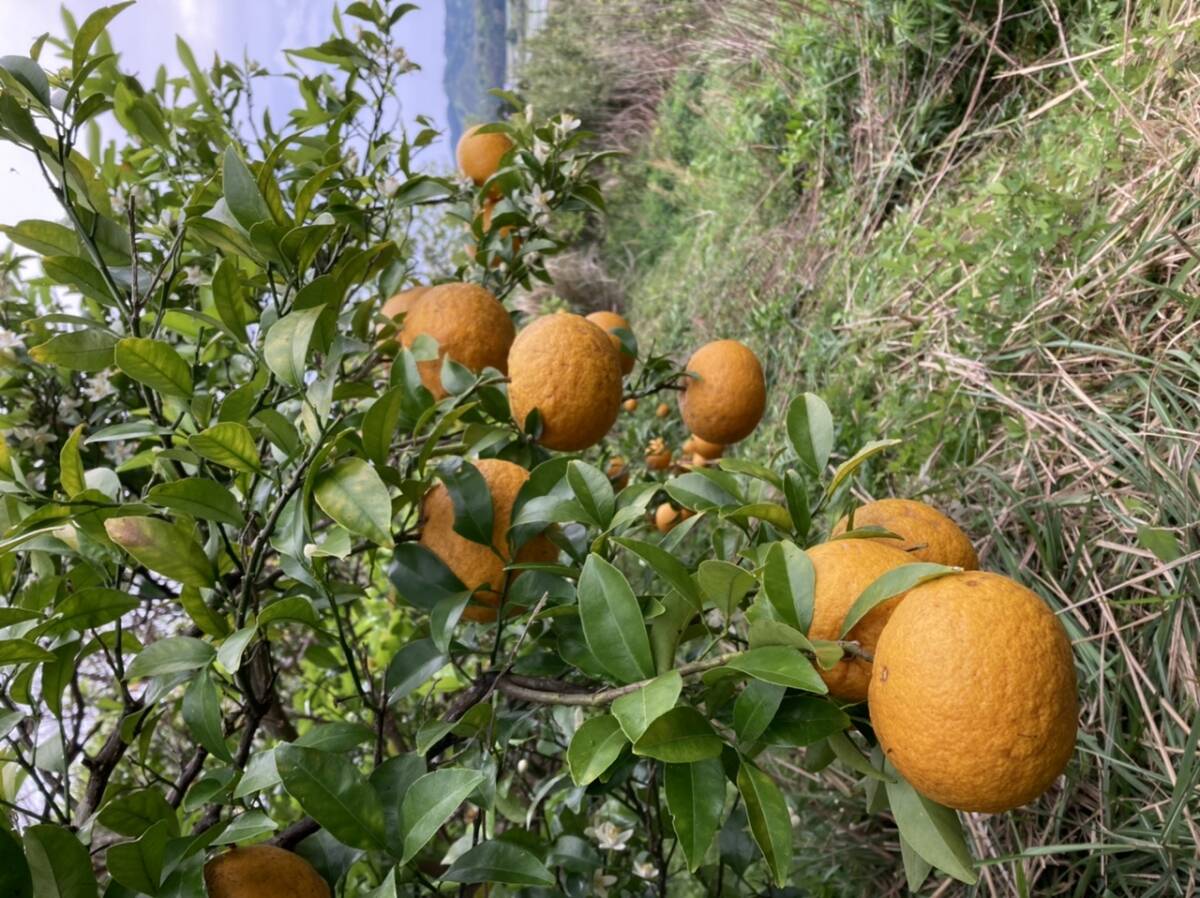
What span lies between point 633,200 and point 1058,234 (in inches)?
144

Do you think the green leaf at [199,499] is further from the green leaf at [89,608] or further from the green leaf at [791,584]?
the green leaf at [791,584]

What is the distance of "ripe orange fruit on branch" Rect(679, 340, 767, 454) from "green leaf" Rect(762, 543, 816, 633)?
0.51m

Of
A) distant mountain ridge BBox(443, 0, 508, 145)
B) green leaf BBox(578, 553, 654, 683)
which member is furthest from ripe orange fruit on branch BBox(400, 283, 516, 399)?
distant mountain ridge BBox(443, 0, 508, 145)

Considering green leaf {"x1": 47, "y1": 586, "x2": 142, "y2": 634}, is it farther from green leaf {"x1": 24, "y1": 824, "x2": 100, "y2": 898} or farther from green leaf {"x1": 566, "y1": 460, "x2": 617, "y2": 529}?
green leaf {"x1": 566, "y1": 460, "x2": 617, "y2": 529}

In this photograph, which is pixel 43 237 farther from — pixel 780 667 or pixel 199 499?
pixel 780 667

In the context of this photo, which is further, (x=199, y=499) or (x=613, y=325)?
(x=613, y=325)

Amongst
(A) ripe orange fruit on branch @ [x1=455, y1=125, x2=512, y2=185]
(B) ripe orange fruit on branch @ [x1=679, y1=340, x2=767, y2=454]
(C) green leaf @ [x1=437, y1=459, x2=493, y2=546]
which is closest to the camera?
(C) green leaf @ [x1=437, y1=459, x2=493, y2=546]

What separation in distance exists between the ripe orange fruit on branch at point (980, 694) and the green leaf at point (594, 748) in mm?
160

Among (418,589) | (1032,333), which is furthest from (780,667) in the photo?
(1032,333)

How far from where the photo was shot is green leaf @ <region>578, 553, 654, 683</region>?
471mm

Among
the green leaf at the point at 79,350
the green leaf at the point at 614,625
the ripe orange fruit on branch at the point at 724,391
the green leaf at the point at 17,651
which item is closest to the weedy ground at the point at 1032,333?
the ripe orange fruit on branch at the point at 724,391

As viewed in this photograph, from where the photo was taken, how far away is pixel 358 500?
0.50m

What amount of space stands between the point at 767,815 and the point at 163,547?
0.44 meters

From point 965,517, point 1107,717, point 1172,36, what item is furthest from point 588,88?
point 1107,717
